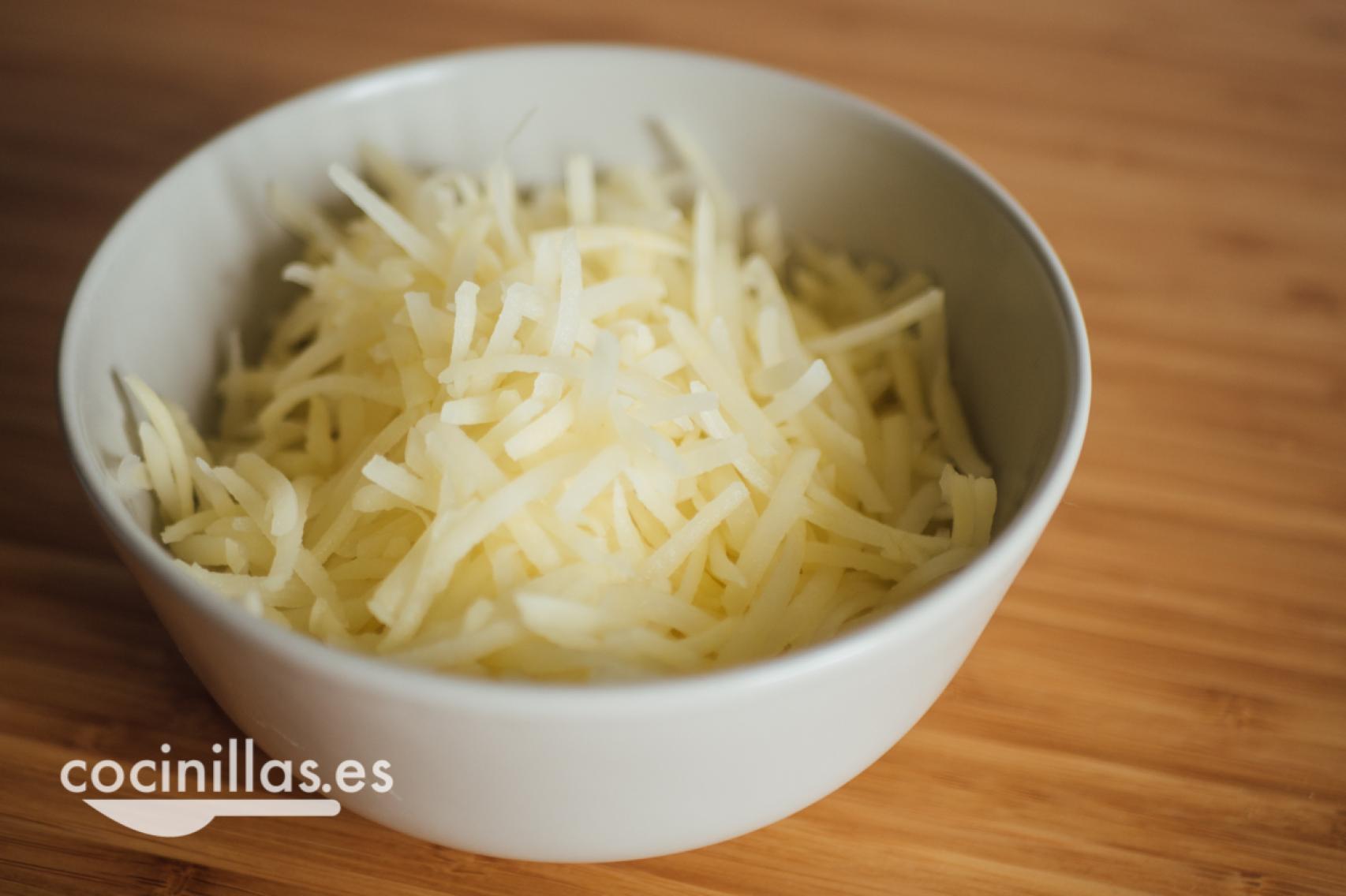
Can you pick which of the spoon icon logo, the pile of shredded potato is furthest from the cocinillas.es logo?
the pile of shredded potato

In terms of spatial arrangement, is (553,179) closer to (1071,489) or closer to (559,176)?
(559,176)

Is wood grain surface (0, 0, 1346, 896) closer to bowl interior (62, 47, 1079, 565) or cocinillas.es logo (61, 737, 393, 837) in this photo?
cocinillas.es logo (61, 737, 393, 837)

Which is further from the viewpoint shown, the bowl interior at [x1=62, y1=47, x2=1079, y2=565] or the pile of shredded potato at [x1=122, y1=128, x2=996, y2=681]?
the bowl interior at [x1=62, y1=47, x2=1079, y2=565]

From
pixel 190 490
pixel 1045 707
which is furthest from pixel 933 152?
pixel 190 490

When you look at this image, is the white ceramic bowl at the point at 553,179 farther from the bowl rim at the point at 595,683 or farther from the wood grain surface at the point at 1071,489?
the wood grain surface at the point at 1071,489

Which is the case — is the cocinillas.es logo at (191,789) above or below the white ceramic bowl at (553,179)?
below

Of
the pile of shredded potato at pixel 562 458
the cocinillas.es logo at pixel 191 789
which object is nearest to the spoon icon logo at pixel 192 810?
the cocinillas.es logo at pixel 191 789

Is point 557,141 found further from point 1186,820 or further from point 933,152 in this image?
point 1186,820
